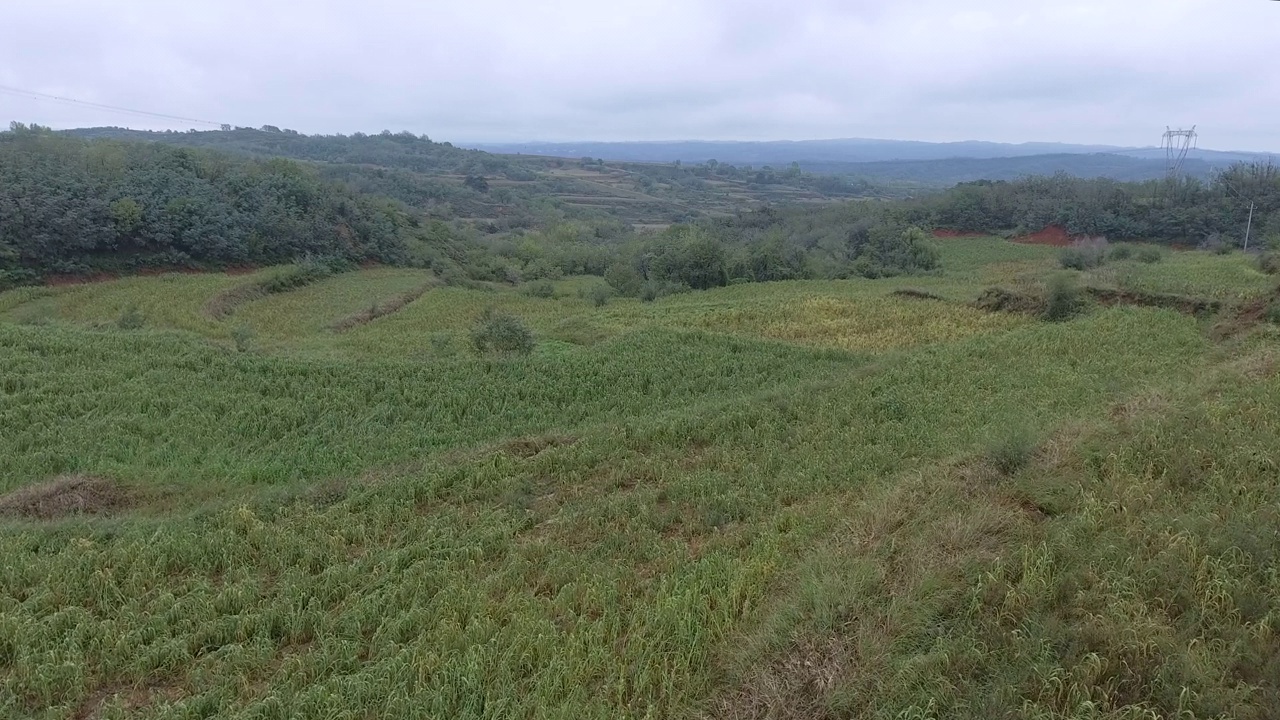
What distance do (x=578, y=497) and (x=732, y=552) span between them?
9.05ft

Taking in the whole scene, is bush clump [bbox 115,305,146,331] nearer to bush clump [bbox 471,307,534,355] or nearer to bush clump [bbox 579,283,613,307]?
bush clump [bbox 471,307,534,355]

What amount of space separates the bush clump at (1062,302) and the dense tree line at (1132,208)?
3575 centimetres

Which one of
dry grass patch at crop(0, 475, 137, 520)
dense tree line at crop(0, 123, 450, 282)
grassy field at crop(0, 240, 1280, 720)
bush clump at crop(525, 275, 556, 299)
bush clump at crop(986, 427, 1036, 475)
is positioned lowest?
bush clump at crop(525, 275, 556, 299)

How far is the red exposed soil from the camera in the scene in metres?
54.5

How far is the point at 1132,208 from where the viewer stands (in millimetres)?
54812

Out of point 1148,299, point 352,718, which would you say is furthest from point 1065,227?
point 352,718

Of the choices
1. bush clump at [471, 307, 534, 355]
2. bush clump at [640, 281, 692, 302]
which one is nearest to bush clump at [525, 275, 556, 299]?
bush clump at [640, 281, 692, 302]

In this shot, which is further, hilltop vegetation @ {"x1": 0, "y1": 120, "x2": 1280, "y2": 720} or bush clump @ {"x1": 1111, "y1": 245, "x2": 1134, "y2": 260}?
bush clump @ {"x1": 1111, "y1": 245, "x2": 1134, "y2": 260}

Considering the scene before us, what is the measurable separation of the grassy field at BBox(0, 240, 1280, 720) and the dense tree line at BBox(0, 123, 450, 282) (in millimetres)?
18846

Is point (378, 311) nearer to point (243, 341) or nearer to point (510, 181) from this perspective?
point (243, 341)

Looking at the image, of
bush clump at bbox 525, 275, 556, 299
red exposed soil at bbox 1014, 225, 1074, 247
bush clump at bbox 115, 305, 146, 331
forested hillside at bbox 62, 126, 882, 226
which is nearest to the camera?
bush clump at bbox 115, 305, 146, 331

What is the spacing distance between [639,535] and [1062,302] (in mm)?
20233

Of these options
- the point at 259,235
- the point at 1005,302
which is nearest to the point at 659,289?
the point at 1005,302

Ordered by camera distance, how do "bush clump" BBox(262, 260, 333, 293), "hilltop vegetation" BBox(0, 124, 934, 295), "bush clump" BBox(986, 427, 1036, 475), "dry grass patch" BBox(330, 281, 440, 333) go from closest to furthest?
1. "bush clump" BBox(986, 427, 1036, 475)
2. "dry grass patch" BBox(330, 281, 440, 333)
3. "hilltop vegetation" BBox(0, 124, 934, 295)
4. "bush clump" BBox(262, 260, 333, 293)
